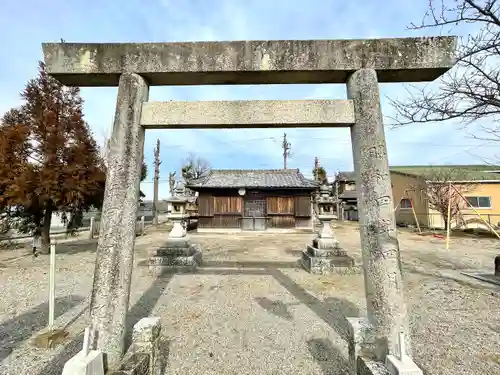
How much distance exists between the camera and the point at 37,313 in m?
4.61

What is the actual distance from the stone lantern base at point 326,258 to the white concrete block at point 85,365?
238 inches

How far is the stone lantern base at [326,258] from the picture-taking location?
7.25 metres

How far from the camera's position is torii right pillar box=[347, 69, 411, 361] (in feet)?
8.12

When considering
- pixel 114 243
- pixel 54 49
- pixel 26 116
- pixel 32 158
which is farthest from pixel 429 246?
pixel 26 116

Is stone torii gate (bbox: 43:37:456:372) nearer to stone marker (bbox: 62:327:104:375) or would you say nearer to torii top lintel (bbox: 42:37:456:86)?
torii top lintel (bbox: 42:37:456:86)

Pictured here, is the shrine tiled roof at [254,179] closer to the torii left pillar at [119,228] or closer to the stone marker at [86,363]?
the torii left pillar at [119,228]

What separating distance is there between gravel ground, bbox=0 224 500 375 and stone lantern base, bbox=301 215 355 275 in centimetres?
31

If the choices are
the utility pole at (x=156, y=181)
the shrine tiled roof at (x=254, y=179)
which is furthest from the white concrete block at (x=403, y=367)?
the utility pole at (x=156, y=181)

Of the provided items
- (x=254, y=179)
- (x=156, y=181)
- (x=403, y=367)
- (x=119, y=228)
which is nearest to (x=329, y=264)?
(x=403, y=367)

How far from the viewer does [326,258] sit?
7.36m

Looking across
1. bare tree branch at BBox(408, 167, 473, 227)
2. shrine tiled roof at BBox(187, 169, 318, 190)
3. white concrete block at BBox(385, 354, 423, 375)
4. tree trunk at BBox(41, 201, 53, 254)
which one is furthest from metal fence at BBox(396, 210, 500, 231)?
tree trunk at BBox(41, 201, 53, 254)

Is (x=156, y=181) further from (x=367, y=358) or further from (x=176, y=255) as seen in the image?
(x=367, y=358)

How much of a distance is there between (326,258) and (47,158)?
948 cm

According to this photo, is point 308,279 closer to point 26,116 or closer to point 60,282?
point 60,282
